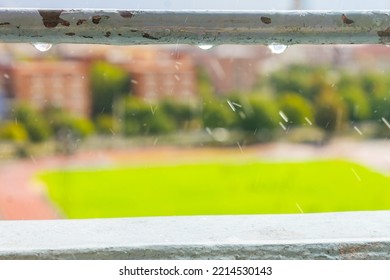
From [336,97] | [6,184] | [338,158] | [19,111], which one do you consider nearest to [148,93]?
[19,111]

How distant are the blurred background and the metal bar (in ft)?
50.0

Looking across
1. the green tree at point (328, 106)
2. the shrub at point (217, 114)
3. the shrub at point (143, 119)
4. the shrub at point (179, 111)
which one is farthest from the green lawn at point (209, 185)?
the green tree at point (328, 106)

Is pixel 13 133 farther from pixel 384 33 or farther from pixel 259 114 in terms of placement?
pixel 384 33

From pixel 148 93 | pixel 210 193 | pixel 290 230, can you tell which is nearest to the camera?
pixel 290 230

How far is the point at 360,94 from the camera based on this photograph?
20078 millimetres

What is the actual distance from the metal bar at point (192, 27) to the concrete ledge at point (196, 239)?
0.58ft

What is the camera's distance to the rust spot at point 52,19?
491mm

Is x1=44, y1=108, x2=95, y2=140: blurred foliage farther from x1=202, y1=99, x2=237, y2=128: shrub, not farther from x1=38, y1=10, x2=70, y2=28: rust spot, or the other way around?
x1=38, y1=10, x2=70, y2=28: rust spot

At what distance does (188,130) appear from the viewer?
71.8ft

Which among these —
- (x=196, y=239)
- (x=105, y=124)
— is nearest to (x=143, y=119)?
(x=105, y=124)

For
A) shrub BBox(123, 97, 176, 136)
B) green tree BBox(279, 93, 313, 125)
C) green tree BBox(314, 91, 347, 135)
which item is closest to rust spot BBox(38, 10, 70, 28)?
shrub BBox(123, 97, 176, 136)

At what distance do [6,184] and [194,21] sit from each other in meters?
24.0
